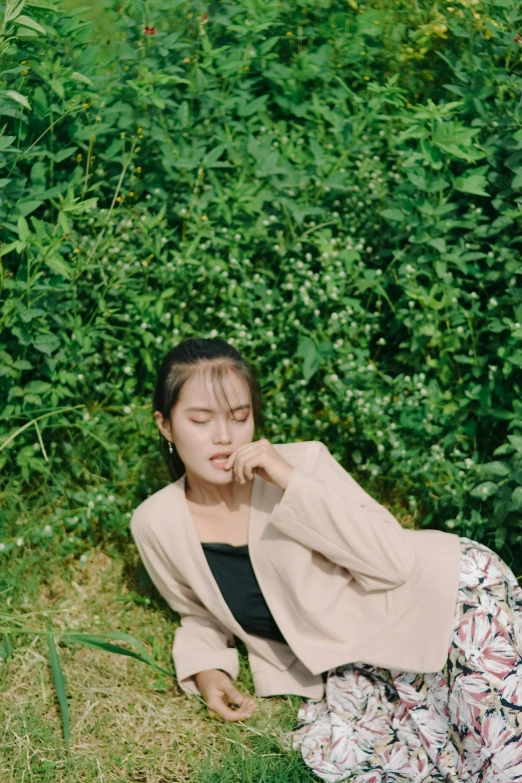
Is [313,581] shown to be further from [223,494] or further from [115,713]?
[115,713]

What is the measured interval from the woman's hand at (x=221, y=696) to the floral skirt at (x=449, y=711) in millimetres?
165

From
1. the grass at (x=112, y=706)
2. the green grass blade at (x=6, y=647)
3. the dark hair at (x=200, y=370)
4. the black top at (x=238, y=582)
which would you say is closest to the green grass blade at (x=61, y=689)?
the grass at (x=112, y=706)

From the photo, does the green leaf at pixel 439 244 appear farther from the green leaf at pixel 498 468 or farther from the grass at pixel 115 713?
the grass at pixel 115 713

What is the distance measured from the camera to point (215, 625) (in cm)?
316

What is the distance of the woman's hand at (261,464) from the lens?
109 inches

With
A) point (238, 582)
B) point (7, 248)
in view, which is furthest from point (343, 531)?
point (7, 248)

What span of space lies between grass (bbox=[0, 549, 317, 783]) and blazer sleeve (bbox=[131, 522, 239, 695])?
10 cm

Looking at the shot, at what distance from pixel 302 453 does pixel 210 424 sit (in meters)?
0.32

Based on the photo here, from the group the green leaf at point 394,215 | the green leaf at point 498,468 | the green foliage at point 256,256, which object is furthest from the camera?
the green leaf at point 394,215

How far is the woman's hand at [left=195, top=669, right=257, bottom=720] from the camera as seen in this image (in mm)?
2951

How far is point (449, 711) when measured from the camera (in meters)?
2.72

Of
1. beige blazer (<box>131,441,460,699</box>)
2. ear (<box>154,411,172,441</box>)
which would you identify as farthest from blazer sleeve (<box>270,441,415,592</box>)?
ear (<box>154,411,172,441</box>)

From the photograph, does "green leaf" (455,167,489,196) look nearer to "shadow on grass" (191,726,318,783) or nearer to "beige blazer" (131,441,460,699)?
"beige blazer" (131,441,460,699)

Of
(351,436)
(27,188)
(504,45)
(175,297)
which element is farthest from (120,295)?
(504,45)
